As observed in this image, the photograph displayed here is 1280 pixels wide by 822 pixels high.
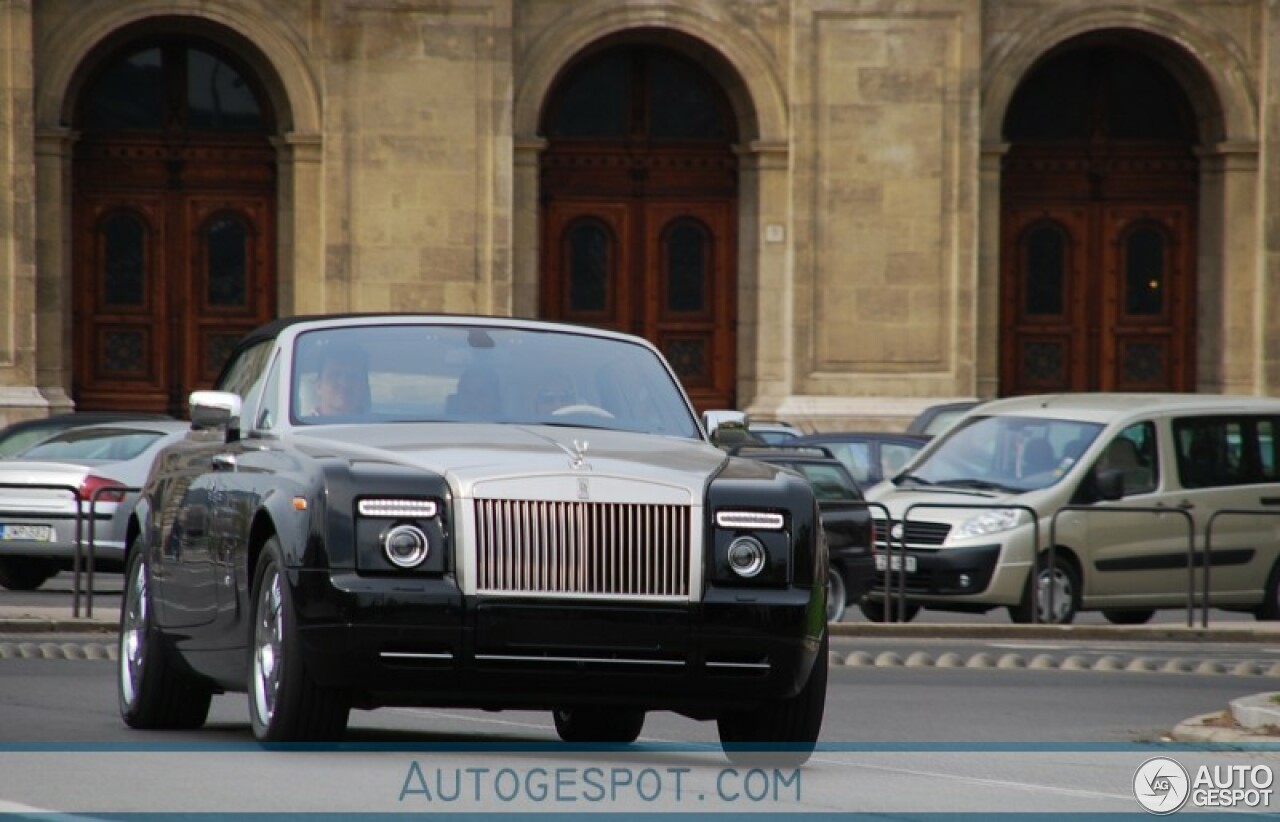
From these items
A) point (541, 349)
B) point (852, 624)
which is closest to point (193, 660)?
point (541, 349)

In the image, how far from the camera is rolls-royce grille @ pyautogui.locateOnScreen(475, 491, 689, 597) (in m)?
9.20

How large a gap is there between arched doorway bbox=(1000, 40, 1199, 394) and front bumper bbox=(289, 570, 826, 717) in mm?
Result: 30205

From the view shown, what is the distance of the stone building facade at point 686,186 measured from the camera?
36438 millimetres

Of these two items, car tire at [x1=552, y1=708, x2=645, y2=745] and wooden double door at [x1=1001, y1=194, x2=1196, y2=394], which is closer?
car tire at [x1=552, y1=708, x2=645, y2=745]

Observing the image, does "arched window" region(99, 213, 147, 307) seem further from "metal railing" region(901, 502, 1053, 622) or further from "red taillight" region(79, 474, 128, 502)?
"metal railing" region(901, 502, 1053, 622)

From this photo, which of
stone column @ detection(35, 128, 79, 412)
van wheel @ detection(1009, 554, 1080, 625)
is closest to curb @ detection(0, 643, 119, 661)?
van wheel @ detection(1009, 554, 1080, 625)

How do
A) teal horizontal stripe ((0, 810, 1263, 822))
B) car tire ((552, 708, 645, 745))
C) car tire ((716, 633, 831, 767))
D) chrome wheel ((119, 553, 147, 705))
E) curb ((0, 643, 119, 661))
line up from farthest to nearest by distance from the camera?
curb ((0, 643, 119, 661)) < chrome wheel ((119, 553, 147, 705)) < car tire ((552, 708, 645, 745)) < car tire ((716, 633, 831, 767)) < teal horizontal stripe ((0, 810, 1263, 822))

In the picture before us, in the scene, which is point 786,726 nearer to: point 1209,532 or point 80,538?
point 80,538

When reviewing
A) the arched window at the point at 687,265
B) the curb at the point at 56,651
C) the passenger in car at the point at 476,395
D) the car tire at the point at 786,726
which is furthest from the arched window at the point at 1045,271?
the car tire at the point at 786,726

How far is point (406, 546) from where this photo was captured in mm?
9203

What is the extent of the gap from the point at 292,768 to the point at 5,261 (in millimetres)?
27702

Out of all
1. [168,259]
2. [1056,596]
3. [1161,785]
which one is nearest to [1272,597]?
[1056,596]

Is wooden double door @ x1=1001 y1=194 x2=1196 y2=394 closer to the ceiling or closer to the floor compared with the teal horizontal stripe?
closer to the ceiling

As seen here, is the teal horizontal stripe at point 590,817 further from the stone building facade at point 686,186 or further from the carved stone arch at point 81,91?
the carved stone arch at point 81,91
